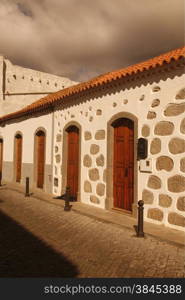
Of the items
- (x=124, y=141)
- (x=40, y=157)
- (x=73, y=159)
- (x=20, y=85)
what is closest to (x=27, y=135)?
(x=40, y=157)

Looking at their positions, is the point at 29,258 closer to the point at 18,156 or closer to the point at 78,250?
the point at 78,250

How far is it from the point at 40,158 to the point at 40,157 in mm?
48

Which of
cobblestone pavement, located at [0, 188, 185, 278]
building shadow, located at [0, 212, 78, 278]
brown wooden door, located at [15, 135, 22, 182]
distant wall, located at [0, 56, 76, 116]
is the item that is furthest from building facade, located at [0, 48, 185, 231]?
distant wall, located at [0, 56, 76, 116]

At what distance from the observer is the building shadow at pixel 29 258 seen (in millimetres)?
3565

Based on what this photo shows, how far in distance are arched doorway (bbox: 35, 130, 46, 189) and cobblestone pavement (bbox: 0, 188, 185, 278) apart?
14.9ft

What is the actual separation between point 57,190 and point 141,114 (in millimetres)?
5050

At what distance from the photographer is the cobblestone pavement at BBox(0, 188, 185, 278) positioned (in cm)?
362

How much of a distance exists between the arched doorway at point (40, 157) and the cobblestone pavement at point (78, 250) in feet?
14.9

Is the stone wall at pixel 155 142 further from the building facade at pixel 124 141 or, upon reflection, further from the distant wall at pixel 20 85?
the distant wall at pixel 20 85

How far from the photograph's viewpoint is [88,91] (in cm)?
803

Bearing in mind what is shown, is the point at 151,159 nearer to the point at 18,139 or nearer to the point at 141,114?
the point at 141,114

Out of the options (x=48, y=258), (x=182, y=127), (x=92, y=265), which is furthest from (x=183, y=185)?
(x=48, y=258)

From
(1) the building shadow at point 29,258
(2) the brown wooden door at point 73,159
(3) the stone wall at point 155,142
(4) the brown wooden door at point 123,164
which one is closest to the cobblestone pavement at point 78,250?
(1) the building shadow at point 29,258

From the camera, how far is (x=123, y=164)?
7.04 metres
